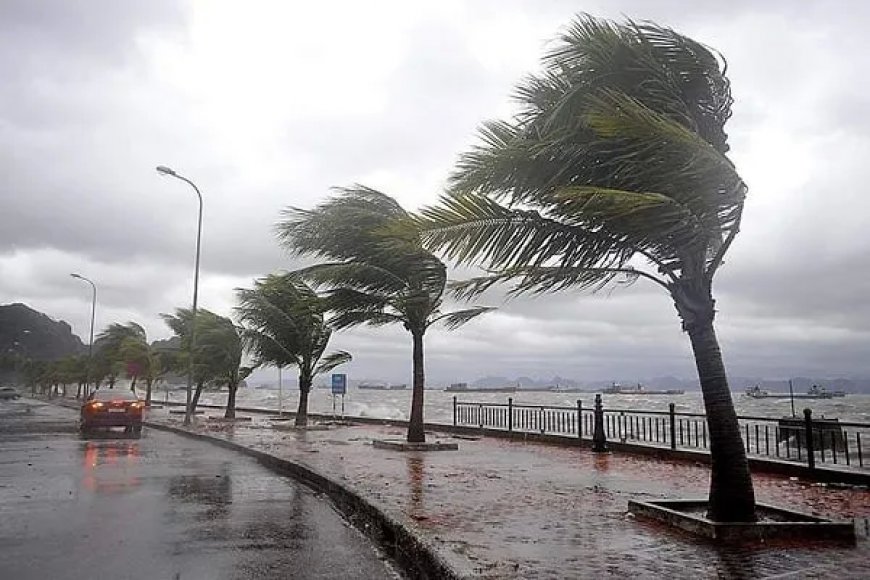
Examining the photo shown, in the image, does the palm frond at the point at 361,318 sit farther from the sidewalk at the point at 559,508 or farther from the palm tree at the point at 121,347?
the palm tree at the point at 121,347

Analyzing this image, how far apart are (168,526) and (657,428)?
13.5m

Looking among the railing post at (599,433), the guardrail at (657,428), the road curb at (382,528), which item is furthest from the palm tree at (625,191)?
the railing post at (599,433)

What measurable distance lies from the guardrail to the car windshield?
36.2ft

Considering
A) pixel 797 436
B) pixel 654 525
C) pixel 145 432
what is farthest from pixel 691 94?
pixel 145 432

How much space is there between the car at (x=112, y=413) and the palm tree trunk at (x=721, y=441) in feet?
70.8

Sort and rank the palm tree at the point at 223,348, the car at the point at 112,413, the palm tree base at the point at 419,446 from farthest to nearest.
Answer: the palm tree at the point at 223,348 < the car at the point at 112,413 < the palm tree base at the point at 419,446

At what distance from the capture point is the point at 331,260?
1928cm

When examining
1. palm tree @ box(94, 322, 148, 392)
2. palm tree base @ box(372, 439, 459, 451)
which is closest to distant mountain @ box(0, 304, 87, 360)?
palm tree @ box(94, 322, 148, 392)

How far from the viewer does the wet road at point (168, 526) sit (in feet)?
21.6

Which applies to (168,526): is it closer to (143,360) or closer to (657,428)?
(657,428)

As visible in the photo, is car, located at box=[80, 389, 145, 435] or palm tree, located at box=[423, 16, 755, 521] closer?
palm tree, located at box=[423, 16, 755, 521]

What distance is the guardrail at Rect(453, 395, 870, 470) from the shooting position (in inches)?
543

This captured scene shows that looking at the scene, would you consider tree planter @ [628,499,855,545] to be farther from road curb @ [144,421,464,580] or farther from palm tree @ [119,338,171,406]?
palm tree @ [119,338,171,406]

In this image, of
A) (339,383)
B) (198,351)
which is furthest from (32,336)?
(339,383)
